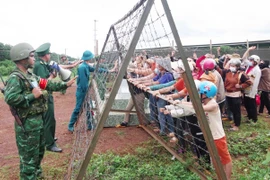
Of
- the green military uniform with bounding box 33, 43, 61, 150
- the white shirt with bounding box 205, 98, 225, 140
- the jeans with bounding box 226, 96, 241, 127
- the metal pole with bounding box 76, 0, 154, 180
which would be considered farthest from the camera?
the jeans with bounding box 226, 96, 241, 127

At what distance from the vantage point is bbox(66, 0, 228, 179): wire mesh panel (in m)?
2.55

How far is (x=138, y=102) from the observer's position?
5.91 m

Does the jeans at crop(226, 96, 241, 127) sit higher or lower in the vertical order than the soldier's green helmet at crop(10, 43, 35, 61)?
lower

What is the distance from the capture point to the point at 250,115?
264 inches

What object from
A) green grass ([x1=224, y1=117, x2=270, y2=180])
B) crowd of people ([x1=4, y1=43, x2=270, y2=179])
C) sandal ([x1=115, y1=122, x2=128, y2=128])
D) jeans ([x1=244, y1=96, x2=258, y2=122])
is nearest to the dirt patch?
sandal ([x1=115, y1=122, x2=128, y2=128])

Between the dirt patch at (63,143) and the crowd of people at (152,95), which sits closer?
the crowd of people at (152,95)

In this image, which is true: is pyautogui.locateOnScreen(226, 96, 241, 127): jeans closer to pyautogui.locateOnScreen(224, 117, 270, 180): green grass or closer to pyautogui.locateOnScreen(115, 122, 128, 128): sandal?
pyautogui.locateOnScreen(224, 117, 270, 180): green grass

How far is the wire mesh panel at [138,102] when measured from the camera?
255 cm

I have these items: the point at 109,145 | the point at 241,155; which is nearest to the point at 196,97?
the point at 241,155

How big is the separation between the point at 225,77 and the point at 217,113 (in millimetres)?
3262

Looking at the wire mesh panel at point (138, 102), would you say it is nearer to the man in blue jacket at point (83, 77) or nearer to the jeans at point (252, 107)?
the man in blue jacket at point (83, 77)

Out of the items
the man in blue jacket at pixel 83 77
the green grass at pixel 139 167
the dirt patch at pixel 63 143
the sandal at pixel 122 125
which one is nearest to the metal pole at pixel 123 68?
the green grass at pixel 139 167

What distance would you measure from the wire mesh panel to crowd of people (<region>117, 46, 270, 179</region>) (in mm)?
17

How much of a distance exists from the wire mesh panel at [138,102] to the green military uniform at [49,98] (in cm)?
50
